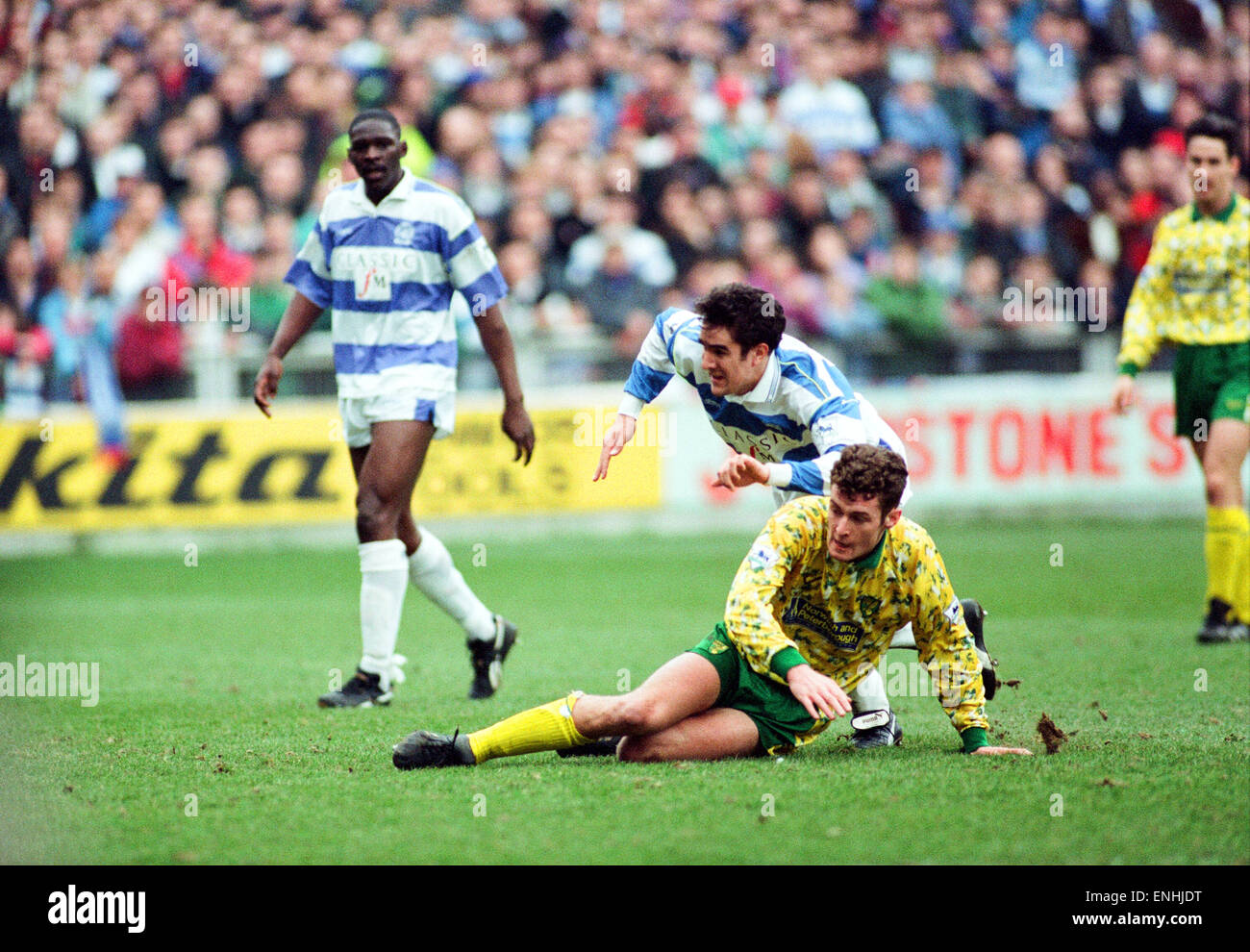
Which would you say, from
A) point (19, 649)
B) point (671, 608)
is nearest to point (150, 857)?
point (19, 649)

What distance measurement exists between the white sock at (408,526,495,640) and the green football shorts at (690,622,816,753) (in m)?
2.08

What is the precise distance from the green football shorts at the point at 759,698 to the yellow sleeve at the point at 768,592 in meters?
0.07

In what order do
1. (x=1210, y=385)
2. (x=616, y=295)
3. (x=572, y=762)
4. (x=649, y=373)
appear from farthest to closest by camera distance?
(x=616, y=295)
(x=1210, y=385)
(x=649, y=373)
(x=572, y=762)

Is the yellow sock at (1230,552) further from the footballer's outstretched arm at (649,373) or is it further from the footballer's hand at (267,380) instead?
the footballer's hand at (267,380)

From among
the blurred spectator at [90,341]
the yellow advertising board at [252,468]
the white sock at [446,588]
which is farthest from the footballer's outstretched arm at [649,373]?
the blurred spectator at [90,341]

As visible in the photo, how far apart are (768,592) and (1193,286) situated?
4.53 metres

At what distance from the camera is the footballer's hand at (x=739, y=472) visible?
4.46 m

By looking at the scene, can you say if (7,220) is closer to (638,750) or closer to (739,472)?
(638,750)

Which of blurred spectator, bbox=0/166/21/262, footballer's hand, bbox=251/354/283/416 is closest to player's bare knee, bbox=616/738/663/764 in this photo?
footballer's hand, bbox=251/354/283/416

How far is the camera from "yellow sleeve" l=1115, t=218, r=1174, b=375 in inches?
321

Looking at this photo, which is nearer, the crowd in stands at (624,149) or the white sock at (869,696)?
the white sock at (869,696)

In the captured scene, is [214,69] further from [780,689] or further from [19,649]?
[780,689]

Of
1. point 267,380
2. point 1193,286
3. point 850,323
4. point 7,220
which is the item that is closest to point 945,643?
point 267,380

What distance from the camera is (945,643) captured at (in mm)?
4785
